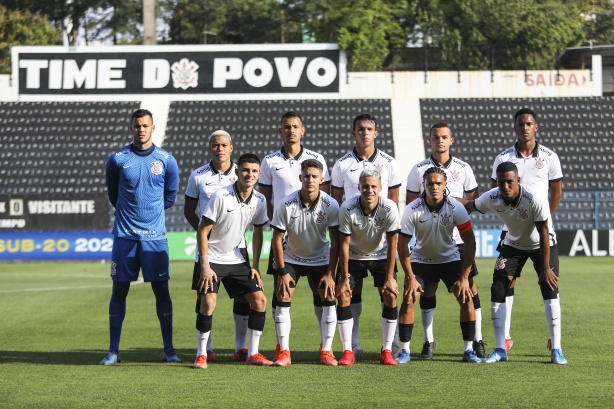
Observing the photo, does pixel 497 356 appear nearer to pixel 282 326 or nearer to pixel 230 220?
pixel 282 326

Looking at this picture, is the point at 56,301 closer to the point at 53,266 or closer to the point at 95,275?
the point at 95,275

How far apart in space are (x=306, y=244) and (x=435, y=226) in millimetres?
1259

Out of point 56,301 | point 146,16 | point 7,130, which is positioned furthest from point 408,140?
point 56,301

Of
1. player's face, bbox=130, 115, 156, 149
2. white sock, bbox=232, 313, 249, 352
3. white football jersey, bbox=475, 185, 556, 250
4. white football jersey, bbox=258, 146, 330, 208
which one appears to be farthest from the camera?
white football jersey, bbox=258, 146, 330, 208

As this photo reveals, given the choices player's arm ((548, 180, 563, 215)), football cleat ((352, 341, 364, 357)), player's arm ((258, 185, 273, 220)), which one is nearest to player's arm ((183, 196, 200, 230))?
player's arm ((258, 185, 273, 220))

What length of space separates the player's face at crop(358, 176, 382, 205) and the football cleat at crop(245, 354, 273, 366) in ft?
5.89

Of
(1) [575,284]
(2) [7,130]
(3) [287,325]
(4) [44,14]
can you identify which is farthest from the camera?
(4) [44,14]

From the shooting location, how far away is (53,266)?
26703 mm

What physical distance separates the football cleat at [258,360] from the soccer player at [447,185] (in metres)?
1.59

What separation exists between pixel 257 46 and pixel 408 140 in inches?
258

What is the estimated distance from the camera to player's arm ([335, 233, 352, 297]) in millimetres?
9773

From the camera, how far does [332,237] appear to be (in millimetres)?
9867

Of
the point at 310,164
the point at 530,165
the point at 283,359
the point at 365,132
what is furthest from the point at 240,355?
the point at 530,165

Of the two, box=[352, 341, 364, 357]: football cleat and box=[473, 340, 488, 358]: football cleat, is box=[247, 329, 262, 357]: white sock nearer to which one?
box=[352, 341, 364, 357]: football cleat
